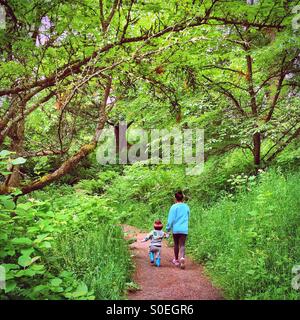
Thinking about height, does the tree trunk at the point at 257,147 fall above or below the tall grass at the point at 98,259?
above

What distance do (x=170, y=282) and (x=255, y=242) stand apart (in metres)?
1.46

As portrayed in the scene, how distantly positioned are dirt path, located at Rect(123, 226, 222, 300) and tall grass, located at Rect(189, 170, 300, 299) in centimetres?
22

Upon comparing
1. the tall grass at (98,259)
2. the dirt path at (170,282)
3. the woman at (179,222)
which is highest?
the woman at (179,222)

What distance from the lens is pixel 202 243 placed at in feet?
23.7

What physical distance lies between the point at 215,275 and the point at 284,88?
4960mm

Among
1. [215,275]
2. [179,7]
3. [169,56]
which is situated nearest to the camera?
[179,7]

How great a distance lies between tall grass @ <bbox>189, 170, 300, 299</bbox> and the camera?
4.88 metres

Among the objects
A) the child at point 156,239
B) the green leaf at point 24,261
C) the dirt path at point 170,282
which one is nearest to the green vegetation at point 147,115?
the green leaf at point 24,261

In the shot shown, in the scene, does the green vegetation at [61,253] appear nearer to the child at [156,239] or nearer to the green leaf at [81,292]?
the green leaf at [81,292]

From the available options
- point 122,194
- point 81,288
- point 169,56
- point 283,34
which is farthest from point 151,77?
point 122,194

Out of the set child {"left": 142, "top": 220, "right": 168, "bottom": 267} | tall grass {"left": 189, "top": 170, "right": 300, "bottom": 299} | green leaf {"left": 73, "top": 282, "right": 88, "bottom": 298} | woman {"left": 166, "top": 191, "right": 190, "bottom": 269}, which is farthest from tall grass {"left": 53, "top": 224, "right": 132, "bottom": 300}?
tall grass {"left": 189, "top": 170, "right": 300, "bottom": 299}

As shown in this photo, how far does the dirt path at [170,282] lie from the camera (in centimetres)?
523

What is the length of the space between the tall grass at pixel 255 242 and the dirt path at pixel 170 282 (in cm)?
22

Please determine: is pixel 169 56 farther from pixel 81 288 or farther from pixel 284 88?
pixel 284 88
